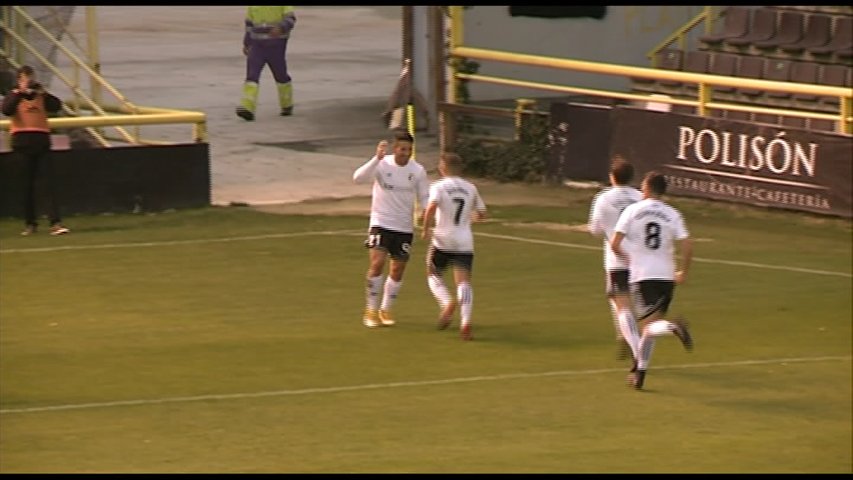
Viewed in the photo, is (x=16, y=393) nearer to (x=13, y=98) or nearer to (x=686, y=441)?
(x=686, y=441)

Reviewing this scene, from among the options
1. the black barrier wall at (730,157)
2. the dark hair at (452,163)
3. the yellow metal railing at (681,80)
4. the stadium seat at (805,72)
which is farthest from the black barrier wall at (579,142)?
the dark hair at (452,163)

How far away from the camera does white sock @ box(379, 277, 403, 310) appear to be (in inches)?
661

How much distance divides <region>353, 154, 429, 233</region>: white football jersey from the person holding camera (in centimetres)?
580

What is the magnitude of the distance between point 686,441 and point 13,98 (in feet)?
34.9

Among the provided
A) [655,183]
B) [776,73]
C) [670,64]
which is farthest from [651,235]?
[670,64]

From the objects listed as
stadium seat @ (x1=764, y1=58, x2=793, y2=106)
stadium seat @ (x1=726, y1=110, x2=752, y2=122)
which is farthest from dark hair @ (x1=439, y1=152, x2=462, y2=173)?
stadium seat @ (x1=764, y1=58, x2=793, y2=106)

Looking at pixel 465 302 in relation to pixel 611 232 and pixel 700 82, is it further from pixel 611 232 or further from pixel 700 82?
pixel 700 82

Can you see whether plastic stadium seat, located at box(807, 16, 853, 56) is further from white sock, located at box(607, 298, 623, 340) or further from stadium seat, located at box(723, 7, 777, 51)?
white sock, located at box(607, 298, 623, 340)

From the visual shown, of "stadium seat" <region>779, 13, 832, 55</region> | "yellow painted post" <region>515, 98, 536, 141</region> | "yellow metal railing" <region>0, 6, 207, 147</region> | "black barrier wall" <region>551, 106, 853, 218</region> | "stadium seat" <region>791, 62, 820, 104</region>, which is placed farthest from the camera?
"stadium seat" <region>779, 13, 832, 55</region>

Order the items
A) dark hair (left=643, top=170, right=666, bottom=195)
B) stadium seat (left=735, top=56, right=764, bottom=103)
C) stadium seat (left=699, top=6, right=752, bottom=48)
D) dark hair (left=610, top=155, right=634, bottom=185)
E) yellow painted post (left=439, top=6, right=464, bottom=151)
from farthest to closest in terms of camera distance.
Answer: stadium seat (left=699, top=6, right=752, bottom=48) → stadium seat (left=735, top=56, right=764, bottom=103) → yellow painted post (left=439, top=6, right=464, bottom=151) → dark hair (left=610, top=155, right=634, bottom=185) → dark hair (left=643, top=170, right=666, bottom=195)

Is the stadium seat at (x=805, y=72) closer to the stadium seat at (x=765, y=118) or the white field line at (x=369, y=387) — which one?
the stadium seat at (x=765, y=118)

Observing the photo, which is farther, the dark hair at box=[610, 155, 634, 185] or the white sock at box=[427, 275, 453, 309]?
the white sock at box=[427, 275, 453, 309]

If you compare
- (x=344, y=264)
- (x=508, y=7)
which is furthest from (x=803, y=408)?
(x=508, y=7)

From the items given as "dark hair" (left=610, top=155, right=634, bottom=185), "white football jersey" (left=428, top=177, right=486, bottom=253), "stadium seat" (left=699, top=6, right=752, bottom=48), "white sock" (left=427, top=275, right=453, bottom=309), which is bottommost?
"white sock" (left=427, top=275, right=453, bottom=309)
